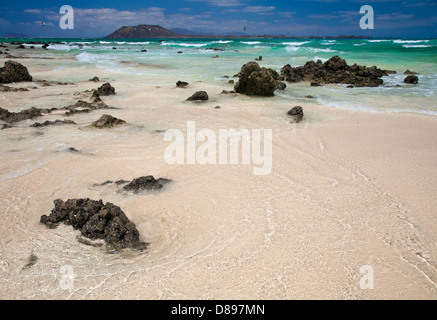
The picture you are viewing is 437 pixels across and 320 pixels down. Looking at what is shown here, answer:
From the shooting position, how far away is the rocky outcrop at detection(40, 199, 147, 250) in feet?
9.76

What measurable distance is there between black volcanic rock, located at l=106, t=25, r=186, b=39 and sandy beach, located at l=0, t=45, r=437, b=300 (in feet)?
565

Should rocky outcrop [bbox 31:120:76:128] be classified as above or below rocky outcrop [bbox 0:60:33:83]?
below

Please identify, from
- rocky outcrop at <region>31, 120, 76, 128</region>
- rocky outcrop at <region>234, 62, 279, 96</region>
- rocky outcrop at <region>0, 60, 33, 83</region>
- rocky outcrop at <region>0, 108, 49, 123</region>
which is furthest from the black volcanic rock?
rocky outcrop at <region>31, 120, 76, 128</region>

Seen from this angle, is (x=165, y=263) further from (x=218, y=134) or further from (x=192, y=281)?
(x=218, y=134)

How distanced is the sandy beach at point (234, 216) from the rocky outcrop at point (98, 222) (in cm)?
11

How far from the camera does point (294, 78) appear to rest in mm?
14430

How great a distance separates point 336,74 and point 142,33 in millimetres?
173029

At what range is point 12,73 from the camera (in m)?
12.6

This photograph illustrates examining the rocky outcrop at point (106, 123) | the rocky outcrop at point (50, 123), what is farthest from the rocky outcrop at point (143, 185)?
the rocky outcrop at point (50, 123)

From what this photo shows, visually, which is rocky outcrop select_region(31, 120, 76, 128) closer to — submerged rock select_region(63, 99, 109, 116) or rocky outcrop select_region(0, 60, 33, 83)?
submerged rock select_region(63, 99, 109, 116)

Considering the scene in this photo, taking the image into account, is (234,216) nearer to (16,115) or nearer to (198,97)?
(16,115)

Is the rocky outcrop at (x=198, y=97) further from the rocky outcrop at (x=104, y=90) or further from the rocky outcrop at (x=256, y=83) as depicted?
the rocky outcrop at (x=104, y=90)

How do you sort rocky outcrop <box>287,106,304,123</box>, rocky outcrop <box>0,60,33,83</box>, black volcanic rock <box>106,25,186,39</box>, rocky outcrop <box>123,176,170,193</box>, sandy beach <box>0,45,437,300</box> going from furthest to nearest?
black volcanic rock <box>106,25,186,39</box> < rocky outcrop <box>0,60,33,83</box> < rocky outcrop <box>287,106,304,123</box> < rocky outcrop <box>123,176,170,193</box> < sandy beach <box>0,45,437,300</box>
